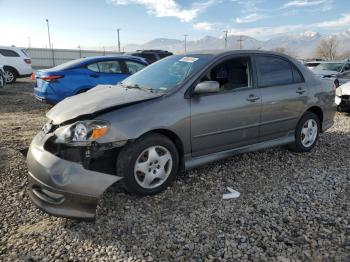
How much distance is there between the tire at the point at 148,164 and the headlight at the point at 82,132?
Answer: 327 mm

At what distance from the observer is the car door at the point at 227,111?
13.5ft

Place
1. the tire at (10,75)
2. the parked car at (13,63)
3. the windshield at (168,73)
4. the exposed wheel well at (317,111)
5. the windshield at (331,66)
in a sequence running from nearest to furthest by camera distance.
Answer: the windshield at (168,73)
the exposed wheel well at (317,111)
the windshield at (331,66)
the parked car at (13,63)
the tire at (10,75)

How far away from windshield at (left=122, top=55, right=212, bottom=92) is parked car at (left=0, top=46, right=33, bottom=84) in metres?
13.6

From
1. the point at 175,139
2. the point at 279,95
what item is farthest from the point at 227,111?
the point at 279,95

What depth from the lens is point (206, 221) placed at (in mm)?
3402

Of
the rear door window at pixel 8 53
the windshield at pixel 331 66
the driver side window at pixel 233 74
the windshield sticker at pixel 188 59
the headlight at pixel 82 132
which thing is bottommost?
the headlight at pixel 82 132

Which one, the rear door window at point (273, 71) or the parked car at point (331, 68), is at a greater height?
the rear door window at point (273, 71)

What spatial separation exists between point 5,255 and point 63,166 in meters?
0.85

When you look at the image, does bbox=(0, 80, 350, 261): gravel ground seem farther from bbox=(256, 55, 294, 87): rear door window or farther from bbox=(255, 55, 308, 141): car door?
bbox=(256, 55, 294, 87): rear door window

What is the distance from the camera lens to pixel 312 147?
5625mm

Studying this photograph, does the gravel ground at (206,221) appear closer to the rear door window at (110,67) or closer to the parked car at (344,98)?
the rear door window at (110,67)

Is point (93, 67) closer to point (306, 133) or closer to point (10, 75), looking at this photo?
point (306, 133)

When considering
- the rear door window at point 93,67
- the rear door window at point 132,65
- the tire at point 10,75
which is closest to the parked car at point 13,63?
the tire at point 10,75

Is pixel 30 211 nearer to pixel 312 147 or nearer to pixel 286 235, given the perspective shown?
pixel 286 235
